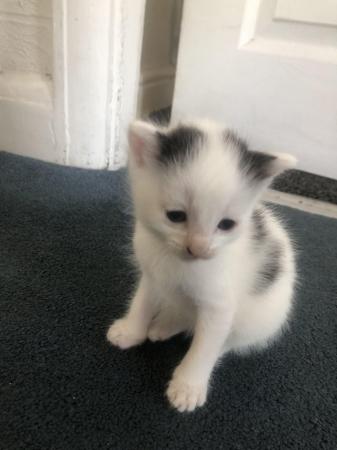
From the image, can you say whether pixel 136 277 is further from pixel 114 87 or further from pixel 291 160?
pixel 114 87

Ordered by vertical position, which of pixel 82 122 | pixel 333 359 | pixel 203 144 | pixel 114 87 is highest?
pixel 203 144

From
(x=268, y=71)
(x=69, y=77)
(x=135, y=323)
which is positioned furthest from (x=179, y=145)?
(x=268, y=71)

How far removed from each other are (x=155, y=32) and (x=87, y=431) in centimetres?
164

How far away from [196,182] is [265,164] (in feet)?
0.45

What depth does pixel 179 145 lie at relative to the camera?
651 mm

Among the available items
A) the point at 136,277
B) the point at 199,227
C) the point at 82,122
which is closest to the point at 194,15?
the point at 82,122

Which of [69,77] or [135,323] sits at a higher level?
[69,77]

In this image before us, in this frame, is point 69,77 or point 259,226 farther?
point 69,77

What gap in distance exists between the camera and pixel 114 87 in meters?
1.49

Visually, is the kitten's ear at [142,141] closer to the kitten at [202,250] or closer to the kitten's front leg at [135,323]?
the kitten at [202,250]

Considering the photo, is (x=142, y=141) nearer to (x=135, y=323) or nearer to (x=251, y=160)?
(x=251, y=160)

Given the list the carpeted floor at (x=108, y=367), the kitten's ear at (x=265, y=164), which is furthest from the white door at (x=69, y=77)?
the kitten's ear at (x=265, y=164)

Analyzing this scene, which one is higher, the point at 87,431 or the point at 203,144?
the point at 203,144

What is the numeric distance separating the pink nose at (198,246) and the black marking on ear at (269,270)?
0.24 m
